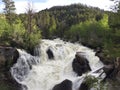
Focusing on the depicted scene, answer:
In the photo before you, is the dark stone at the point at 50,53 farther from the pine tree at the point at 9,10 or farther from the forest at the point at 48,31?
the pine tree at the point at 9,10

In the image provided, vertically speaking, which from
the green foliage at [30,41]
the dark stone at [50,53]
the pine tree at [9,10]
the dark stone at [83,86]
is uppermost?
the pine tree at [9,10]

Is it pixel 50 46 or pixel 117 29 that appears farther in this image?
pixel 50 46

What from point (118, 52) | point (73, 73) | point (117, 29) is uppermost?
point (117, 29)

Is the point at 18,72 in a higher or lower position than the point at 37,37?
lower

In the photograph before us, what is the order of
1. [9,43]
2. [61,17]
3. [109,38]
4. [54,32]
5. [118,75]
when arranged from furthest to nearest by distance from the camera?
[61,17] < [54,32] < [9,43] < [118,75] < [109,38]

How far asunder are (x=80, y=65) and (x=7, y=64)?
33.4 feet

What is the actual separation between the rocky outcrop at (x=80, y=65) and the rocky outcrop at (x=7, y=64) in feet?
27.6

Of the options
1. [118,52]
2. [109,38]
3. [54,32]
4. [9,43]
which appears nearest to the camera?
[118,52]

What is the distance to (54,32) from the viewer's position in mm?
115312

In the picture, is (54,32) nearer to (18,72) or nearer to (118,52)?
(18,72)

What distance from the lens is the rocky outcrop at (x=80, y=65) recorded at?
4640 centimetres

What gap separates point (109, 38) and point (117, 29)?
4.47ft

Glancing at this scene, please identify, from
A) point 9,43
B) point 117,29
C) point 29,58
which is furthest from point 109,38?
point 9,43

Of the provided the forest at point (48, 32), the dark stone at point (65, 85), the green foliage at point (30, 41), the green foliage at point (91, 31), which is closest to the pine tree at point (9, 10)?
the forest at point (48, 32)
